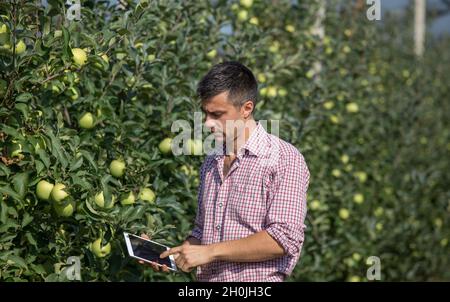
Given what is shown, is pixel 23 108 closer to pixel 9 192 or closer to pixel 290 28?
pixel 9 192

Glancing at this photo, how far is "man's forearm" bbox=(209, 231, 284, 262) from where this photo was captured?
189cm

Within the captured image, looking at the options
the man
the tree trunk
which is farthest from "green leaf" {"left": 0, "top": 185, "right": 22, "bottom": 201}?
the tree trunk

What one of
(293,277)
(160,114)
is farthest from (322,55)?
(160,114)

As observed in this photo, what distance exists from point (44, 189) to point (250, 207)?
662 mm

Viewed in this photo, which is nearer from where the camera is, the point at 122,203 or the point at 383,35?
the point at 122,203

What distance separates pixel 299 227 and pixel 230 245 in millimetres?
187

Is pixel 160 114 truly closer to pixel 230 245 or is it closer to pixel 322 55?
pixel 230 245

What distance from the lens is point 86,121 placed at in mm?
2639

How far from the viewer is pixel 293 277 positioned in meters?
4.07

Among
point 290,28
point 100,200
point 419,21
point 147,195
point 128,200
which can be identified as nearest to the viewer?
point 100,200

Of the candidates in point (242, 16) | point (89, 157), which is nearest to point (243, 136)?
point (89, 157)

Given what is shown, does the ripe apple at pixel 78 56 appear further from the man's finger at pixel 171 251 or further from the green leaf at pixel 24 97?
the man's finger at pixel 171 251

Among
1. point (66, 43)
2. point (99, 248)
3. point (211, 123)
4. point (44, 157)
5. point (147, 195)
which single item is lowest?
point (99, 248)

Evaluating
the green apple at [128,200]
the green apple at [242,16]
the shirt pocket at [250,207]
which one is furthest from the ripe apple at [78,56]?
the green apple at [242,16]
